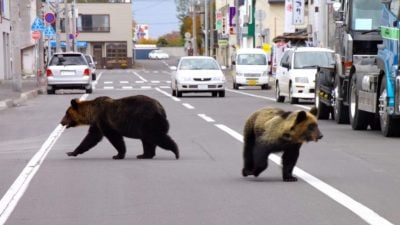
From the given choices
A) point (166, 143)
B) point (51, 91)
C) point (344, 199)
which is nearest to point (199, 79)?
point (51, 91)

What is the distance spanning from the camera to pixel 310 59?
32.5 m

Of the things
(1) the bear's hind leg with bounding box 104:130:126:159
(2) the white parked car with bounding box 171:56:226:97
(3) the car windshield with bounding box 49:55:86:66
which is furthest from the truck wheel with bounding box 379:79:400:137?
(3) the car windshield with bounding box 49:55:86:66

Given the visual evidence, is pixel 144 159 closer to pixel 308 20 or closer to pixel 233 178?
pixel 233 178

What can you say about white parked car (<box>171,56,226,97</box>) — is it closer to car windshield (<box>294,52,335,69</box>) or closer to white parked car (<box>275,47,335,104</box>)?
white parked car (<box>275,47,335,104</box>)

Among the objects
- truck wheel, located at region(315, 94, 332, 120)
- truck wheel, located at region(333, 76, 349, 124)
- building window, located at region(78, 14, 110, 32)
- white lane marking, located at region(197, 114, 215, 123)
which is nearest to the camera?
truck wheel, located at region(333, 76, 349, 124)

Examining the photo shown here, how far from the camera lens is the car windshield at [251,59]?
47.3 meters

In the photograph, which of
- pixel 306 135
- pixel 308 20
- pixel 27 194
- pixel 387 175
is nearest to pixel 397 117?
pixel 387 175

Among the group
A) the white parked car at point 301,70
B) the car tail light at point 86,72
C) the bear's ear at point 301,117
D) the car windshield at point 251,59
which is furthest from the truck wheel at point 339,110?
the car windshield at point 251,59

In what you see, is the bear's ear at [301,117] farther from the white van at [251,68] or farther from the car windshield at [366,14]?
the white van at [251,68]

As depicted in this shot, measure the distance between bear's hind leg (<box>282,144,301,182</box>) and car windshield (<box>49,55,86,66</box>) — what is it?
30.3 metres

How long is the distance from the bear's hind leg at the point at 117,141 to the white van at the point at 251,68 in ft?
105

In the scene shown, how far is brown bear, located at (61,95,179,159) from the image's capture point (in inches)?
585

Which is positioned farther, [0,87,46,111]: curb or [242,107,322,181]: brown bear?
[0,87,46,111]: curb

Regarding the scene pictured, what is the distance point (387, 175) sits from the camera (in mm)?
13336
